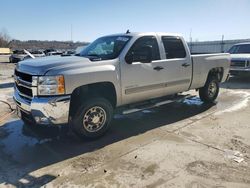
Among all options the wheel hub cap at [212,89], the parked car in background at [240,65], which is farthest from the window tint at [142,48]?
the parked car in background at [240,65]

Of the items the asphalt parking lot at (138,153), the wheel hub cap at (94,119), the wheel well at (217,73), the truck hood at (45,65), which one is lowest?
the asphalt parking lot at (138,153)

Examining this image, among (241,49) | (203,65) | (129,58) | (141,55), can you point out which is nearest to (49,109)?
(129,58)

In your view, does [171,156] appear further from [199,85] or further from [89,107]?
[199,85]

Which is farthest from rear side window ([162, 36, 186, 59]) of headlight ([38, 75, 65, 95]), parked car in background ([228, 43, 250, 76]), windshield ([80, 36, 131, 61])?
parked car in background ([228, 43, 250, 76])

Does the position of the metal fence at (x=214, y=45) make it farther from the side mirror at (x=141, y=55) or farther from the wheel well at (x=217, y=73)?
the side mirror at (x=141, y=55)

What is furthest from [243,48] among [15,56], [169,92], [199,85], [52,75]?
[15,56]

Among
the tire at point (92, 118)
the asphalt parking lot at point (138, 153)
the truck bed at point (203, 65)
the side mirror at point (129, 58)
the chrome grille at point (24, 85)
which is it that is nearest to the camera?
the asphalt parking lot at point (138, 153)

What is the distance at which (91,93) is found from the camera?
198 inches

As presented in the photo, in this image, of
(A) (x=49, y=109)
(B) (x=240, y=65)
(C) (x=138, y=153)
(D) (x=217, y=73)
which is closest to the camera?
(A) (x=49, y=109)

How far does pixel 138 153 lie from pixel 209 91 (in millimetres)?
4071

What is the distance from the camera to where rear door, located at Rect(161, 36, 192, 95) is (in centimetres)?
619

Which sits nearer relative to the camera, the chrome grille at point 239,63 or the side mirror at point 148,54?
the side mirror at point 148,54

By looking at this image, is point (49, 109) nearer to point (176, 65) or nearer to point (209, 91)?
point (176, 65)

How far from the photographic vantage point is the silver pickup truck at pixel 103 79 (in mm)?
4453
